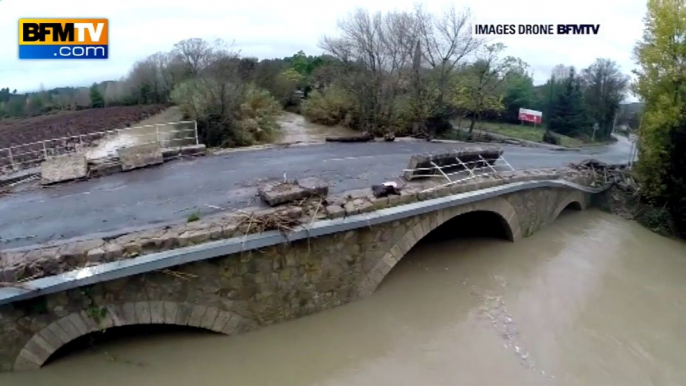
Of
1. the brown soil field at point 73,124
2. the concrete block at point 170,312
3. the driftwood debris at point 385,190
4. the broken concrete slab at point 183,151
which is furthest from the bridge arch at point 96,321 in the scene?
the brown soil field at point 73,124

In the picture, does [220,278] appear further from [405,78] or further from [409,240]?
[405,78]

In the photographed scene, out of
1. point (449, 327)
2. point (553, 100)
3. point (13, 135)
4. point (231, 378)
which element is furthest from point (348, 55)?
point (553, 100)

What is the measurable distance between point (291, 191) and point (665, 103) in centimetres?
1485

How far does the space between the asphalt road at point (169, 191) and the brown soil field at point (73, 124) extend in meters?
13.8

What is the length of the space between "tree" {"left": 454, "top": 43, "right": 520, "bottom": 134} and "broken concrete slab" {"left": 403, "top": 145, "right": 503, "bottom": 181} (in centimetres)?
1512

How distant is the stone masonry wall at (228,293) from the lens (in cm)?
689

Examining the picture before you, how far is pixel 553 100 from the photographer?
43.5 metres

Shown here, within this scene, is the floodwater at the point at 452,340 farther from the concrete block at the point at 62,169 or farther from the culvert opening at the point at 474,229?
the concrete block at the point at 62,169

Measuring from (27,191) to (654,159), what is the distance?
20.2m

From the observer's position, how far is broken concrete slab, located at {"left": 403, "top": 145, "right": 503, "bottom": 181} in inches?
468

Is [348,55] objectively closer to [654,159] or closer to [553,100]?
[654,159]

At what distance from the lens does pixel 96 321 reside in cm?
708

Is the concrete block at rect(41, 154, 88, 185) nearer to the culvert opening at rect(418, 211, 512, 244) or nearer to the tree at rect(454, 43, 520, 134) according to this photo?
the culvert opening at rect(418, 211, 512, 244)

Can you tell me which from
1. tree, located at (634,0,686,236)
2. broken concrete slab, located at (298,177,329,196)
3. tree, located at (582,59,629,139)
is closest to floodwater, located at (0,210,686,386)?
broken concrete slab, located at (298,177,329,196)
